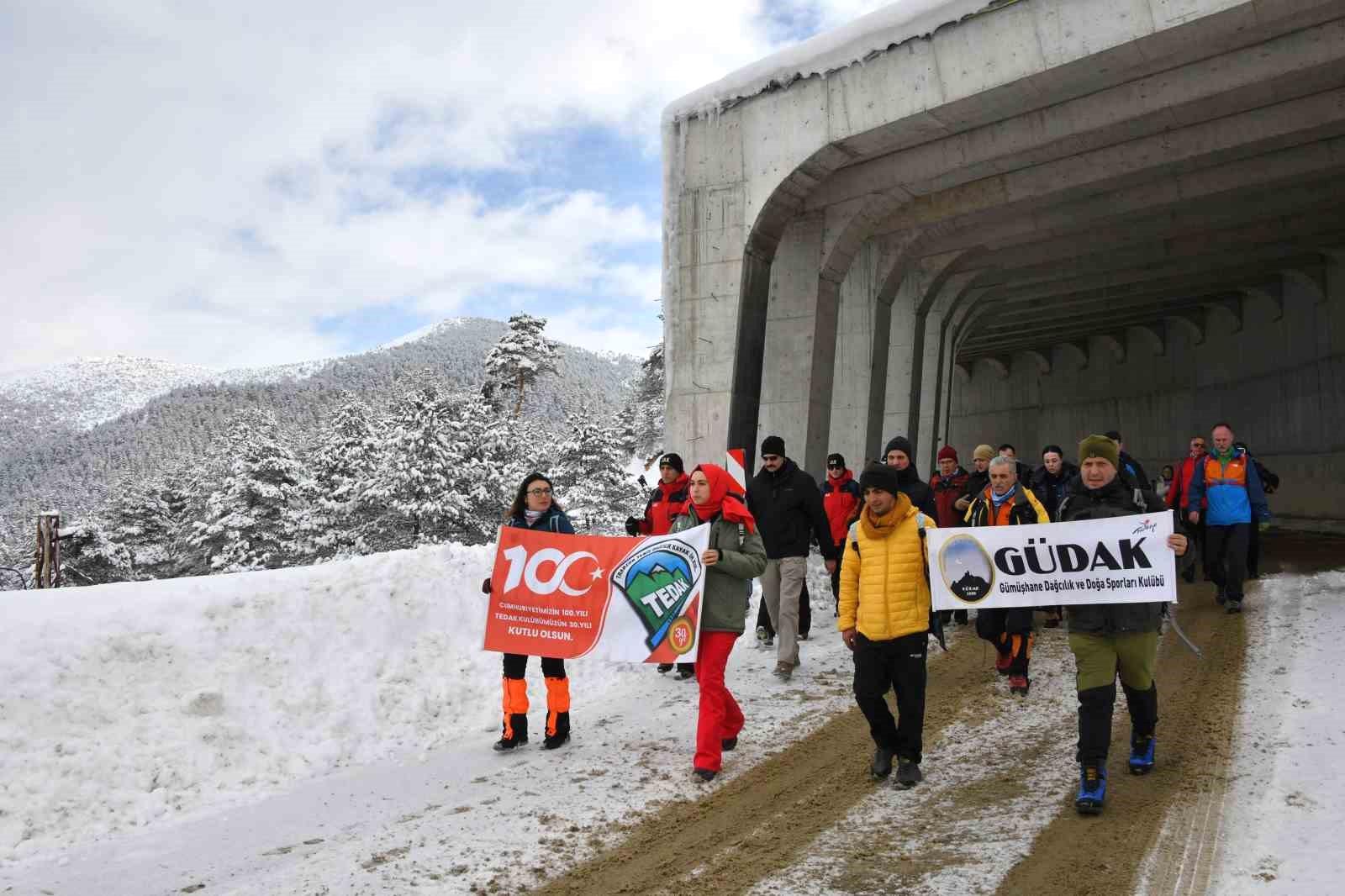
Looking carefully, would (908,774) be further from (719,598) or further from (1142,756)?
(719,598)

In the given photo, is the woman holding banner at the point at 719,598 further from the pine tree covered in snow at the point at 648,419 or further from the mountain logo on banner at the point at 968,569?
the pine tree covered in snow at the point at 648,419

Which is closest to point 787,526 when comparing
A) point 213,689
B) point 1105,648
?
point 1105,648

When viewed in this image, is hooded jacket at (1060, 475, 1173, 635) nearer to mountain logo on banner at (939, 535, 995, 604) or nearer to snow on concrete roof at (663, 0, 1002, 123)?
mountain logo on banner at (939, 535, 995, 604)

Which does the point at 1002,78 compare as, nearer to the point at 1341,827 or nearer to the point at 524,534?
the point at 524,534

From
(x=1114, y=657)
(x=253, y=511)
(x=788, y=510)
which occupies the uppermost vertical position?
(x=788, y=510)

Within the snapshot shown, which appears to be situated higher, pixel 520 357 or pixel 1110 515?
pixel 520 357

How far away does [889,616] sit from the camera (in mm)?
5266

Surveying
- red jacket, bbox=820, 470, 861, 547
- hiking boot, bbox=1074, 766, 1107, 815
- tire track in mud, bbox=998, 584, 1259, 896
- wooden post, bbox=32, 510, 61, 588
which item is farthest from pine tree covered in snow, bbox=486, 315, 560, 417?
hiking boot, bbox=1074, 766, 1107, 815

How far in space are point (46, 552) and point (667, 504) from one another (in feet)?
41.3

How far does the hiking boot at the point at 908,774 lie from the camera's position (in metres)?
5.33

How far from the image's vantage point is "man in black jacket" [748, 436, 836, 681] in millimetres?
8180

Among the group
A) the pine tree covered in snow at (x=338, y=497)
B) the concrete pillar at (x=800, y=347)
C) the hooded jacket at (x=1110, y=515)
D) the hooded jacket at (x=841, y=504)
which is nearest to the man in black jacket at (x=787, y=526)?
the hooded jacket at (x=841, y=504)

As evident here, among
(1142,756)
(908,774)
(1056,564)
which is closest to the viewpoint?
(1142,756)

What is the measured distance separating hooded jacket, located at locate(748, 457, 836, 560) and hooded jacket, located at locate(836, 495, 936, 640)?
104 inches
